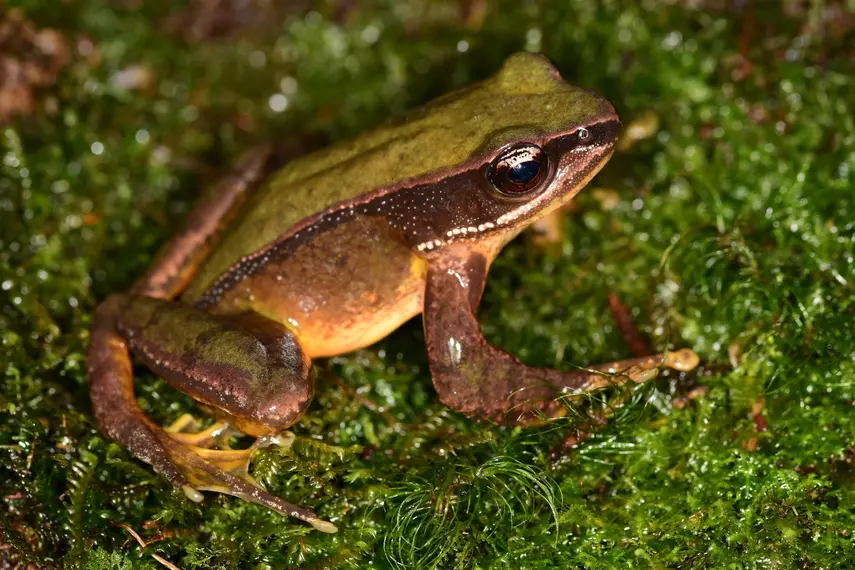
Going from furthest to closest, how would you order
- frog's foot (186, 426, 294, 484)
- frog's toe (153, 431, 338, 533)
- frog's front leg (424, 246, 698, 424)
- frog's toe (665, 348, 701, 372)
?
frog's toe (665, 348, 701, 372), frog's front leg (424, 246, 698, 424), frog's foot (186, 426, 294, 484), frog's toe (153, 431, 338, 533)

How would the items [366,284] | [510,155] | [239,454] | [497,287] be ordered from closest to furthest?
[510,155], [239,454], [366,284], [497,287]

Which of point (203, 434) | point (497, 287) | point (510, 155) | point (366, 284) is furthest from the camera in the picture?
point (497, 287)

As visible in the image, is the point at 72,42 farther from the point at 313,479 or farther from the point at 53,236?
the point at 313,479

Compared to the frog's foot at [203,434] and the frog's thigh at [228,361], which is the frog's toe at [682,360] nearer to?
the frog's thigh at [228,361]

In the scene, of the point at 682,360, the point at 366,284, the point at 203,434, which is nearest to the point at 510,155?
the point at 366,284

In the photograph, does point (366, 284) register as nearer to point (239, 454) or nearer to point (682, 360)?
point (239, 454)

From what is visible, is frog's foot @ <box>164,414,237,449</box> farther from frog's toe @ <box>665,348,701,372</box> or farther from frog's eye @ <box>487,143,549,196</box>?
frog's toe @ <box>665,348,701,372</box>

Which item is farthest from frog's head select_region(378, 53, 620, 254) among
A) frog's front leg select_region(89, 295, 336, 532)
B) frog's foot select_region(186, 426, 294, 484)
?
frog's foot select_region(186, 426, 294, 484)

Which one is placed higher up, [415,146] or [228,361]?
[415,146]
